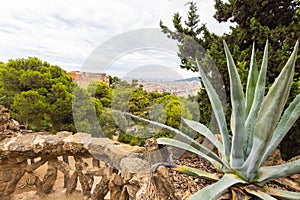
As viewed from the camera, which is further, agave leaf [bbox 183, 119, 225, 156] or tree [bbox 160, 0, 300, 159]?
tree [bbox 160, 0, 300, 159]

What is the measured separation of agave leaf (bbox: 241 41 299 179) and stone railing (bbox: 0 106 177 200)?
71 centimetres

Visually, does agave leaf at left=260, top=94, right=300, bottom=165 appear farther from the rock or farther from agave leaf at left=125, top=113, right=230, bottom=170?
the rock

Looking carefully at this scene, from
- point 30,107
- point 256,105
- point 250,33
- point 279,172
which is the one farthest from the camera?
point 30,107

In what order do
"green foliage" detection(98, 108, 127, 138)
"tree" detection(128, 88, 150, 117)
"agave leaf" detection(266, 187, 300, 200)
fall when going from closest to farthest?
1. "agave leaf" detection(266, 187, 300, 200)
2. "tree" detection(128, 88, 150, 117)
3. "green foliage" detection(98, 108, 127, 138)

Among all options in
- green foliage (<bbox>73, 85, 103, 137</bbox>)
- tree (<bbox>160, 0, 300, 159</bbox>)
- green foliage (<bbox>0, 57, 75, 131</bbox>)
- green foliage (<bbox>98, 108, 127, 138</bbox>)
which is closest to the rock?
tree (<bbox>160, 0, 300, 159</bbox>)

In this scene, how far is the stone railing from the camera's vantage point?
1.37 meters

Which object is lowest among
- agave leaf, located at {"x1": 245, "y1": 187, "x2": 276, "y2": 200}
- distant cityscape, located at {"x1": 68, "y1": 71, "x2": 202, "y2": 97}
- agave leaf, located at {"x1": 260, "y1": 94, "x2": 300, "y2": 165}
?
agave leaf, located at {"x1": 245, "y1": 187, "x2": 276, "y2": 200}

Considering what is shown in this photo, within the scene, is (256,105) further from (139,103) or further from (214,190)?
(139,103)

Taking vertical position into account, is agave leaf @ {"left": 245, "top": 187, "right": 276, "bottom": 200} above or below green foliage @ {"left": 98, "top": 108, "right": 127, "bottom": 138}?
above

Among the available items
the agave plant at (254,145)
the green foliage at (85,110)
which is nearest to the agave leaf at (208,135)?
the agave plant at (254,145)

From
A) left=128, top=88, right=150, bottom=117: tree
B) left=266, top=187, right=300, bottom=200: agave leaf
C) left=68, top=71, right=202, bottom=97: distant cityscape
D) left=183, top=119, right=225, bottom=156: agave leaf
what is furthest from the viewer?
left=128, top=88, right=150, bottom=117: tree

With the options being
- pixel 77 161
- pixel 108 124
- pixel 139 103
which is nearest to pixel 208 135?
pixel 139 103

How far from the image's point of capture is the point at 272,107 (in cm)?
51

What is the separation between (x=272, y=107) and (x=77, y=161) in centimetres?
208
